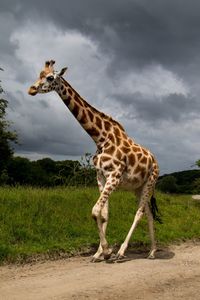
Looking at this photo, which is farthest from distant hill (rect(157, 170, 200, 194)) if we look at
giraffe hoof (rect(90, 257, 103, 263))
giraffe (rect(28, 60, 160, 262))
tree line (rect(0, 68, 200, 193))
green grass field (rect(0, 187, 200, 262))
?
giraffe hoof (rect(90, 257, 103, 263))

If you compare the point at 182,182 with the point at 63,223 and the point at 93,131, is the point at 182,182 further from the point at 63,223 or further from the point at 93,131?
the point at 93,131

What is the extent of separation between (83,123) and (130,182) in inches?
61.9

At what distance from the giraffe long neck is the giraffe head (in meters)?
0.16

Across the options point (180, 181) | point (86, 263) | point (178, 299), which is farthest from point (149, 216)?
point (180, 181)

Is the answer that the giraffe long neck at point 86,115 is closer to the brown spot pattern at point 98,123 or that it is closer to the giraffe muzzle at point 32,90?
the brown spot pattern at point 98,123

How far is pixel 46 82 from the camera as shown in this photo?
9.80 meters

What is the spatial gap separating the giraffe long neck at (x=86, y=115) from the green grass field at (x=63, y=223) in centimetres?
265

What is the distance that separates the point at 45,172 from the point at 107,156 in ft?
111

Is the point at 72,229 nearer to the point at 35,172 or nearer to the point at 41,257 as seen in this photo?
the point at 41,257

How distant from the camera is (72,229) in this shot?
12.7m

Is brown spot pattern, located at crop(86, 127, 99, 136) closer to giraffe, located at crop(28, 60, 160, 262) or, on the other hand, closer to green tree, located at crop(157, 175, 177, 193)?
giraffe, located at crop(28, 60, 160, 262)

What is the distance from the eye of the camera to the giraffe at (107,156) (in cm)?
969

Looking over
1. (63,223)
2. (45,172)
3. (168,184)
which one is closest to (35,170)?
(45,172)

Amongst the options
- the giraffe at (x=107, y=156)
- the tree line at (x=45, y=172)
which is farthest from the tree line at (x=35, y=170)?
the giraffe at (x=107, y=156)
